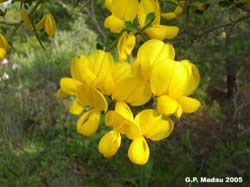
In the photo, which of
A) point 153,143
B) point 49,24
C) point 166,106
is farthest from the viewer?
point 153,143

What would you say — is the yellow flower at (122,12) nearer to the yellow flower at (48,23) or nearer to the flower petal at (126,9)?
the flower petal at (126,9)

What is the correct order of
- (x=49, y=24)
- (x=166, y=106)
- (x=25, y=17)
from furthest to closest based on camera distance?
(x=49, y=24) < (x=25, y=17) < (x=166, y=106)

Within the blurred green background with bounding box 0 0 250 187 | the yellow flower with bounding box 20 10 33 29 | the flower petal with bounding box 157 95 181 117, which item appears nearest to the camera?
the flower petal with bounding box 157 95 181 117

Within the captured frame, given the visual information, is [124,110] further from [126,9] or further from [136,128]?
[126,9]

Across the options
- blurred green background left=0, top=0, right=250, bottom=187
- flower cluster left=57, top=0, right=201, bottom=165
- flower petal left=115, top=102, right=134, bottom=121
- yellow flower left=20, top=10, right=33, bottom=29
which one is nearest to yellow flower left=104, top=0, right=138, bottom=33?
flower cluster left=57, top=0, right=201, bottom=165

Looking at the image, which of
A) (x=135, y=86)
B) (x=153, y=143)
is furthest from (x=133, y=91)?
(x=153, y=143)

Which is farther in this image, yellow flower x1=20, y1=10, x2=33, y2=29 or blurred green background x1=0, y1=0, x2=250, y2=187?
blurred green background x1=0, y1=0, x2=250, y2=187

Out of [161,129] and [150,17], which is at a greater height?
[150,17]

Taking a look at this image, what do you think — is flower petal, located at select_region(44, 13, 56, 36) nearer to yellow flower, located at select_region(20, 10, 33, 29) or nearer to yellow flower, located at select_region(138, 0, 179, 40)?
yellow flower, located at select_region(20, 10, 33, 29)

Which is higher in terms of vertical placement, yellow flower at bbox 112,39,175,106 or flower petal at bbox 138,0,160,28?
flower petal at bbox 138,0,160,28
